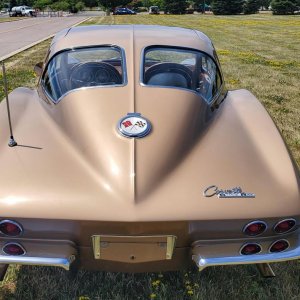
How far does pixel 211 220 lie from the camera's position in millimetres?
2297

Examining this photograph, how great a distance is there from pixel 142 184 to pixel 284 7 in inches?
2245

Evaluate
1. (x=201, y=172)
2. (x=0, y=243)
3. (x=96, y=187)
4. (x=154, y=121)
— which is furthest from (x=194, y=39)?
(x=0, y=243)

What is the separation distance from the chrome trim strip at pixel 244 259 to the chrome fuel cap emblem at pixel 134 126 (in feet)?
A: 2.77

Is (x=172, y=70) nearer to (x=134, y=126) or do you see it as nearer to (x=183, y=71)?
(x=183, y=71)

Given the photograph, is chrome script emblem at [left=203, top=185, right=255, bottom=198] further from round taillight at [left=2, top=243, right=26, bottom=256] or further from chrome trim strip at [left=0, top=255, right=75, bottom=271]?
round taillight at [left=2, top=243, right=26, bottom=256]

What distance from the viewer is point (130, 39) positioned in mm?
3750

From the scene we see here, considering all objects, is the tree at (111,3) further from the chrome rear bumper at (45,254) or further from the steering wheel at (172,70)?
the chrome rear bumper at (45,254)

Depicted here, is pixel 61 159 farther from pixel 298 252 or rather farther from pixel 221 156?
pixel 298 252

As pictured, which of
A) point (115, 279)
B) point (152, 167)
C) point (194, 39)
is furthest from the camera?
point (194, 39)

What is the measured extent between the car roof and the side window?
0.25 feet

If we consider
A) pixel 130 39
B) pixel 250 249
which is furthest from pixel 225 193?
pixel 130 39

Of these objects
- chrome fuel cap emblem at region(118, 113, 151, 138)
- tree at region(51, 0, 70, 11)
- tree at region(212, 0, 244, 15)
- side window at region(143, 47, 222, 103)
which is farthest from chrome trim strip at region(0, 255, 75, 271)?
tree at region(51, 0, 70, 11)

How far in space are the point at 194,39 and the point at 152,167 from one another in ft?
6.35

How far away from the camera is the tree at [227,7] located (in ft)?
188
